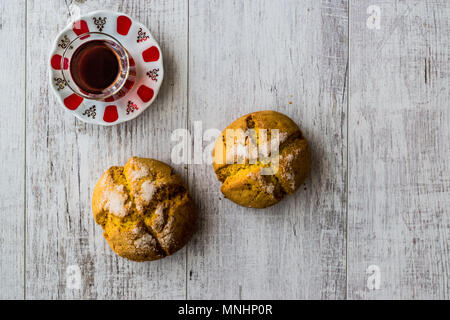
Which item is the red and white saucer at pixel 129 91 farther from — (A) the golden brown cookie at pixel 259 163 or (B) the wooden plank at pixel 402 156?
(B) the wooden plank at pixel 402 156

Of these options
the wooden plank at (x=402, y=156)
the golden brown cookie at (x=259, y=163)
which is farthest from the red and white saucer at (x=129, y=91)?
the wooden plank at (x=402, y=156)

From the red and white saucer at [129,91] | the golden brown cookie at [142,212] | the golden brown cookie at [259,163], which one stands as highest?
the red and white saucer at [129,91]

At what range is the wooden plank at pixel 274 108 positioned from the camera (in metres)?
1.22

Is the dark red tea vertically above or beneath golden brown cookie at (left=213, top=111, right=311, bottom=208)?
above

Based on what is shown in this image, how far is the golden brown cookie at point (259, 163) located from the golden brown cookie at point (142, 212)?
15 centimetres

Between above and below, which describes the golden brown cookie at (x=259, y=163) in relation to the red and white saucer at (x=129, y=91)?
below

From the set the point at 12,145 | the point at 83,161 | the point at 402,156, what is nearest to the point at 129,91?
the point at 83,161

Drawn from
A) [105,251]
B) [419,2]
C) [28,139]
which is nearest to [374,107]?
[419,2]

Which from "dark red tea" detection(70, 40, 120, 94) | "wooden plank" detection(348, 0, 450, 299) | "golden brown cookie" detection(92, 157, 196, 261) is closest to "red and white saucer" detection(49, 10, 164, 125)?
"dark red tea" detection(70, 40, 120, 94)

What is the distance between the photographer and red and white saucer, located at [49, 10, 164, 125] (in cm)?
115

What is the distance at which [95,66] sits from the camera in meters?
1.12

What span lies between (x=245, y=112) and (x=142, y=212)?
0.45m

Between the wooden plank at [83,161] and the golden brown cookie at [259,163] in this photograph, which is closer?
the golden brown cookie at [259,163]

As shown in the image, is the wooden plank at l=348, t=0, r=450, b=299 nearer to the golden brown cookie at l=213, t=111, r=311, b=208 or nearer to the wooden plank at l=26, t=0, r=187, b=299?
the golden brown cookie at l=213, t=111, r=311, b=208
